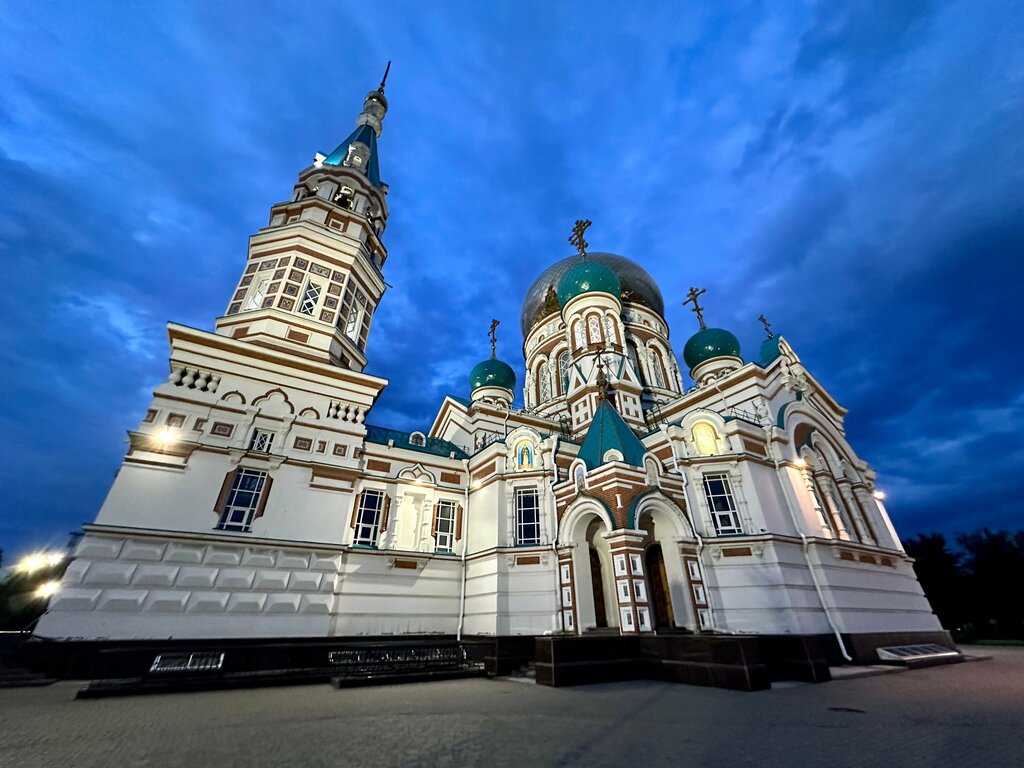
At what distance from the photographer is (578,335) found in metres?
26.4

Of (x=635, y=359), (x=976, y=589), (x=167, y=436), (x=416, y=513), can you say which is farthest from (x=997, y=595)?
(x=167, y=436)

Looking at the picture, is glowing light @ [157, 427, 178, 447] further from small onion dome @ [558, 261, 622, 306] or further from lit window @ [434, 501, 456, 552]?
small onion dome @ [558, 261, 622, 306]

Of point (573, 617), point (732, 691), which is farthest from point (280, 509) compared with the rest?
point (732, 691)

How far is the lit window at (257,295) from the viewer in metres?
17.7

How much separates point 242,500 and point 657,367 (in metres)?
24.9

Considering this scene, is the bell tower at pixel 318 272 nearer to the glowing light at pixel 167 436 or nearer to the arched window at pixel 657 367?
the glowing light at pixel 167 436

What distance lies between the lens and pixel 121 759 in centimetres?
468

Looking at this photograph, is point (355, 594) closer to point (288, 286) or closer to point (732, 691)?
point (732, 691)

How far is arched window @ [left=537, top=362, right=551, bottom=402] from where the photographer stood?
30.3m

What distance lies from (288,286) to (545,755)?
737 inches

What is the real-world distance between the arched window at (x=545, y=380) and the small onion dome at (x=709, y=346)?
937 cm

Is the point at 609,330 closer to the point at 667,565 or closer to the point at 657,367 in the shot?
the point at 657,367

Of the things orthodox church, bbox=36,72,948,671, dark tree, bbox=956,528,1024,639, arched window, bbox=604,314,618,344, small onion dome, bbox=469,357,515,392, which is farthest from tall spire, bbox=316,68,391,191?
dark tree, bbox=956,528,1024,639

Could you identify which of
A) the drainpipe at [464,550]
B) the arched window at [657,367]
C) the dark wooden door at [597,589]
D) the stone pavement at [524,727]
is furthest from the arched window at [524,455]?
the arched window at [657,367]
